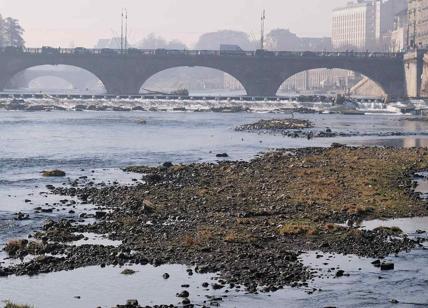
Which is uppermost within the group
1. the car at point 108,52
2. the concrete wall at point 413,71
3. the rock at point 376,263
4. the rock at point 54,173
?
the car at point 108,52

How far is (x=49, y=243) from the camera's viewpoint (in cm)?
3206

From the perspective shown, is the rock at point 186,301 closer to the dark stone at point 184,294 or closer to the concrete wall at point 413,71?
the dark stone at point 184,294

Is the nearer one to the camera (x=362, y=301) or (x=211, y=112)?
(x=362, y=301)

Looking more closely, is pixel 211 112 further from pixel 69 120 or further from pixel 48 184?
pixel 48 184

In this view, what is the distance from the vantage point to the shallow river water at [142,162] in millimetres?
26250

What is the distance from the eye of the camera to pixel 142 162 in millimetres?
60906

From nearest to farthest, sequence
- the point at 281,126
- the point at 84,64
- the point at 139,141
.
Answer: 1. the point at 139,141
2. the point at 281,126
3. the point at 84,64

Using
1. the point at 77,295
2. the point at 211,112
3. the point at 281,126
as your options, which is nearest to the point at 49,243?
the point at 77,295

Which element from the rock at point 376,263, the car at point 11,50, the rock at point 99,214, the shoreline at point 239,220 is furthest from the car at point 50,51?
the rock at point 376,263

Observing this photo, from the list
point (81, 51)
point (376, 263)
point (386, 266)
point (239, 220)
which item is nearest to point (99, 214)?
point (239, 220)

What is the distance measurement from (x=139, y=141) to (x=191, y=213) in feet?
138

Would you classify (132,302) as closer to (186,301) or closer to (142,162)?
(186,301)

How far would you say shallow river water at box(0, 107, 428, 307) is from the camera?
26.2m

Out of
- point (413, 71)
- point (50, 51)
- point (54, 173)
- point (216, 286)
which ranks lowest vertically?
point (216, 286)
